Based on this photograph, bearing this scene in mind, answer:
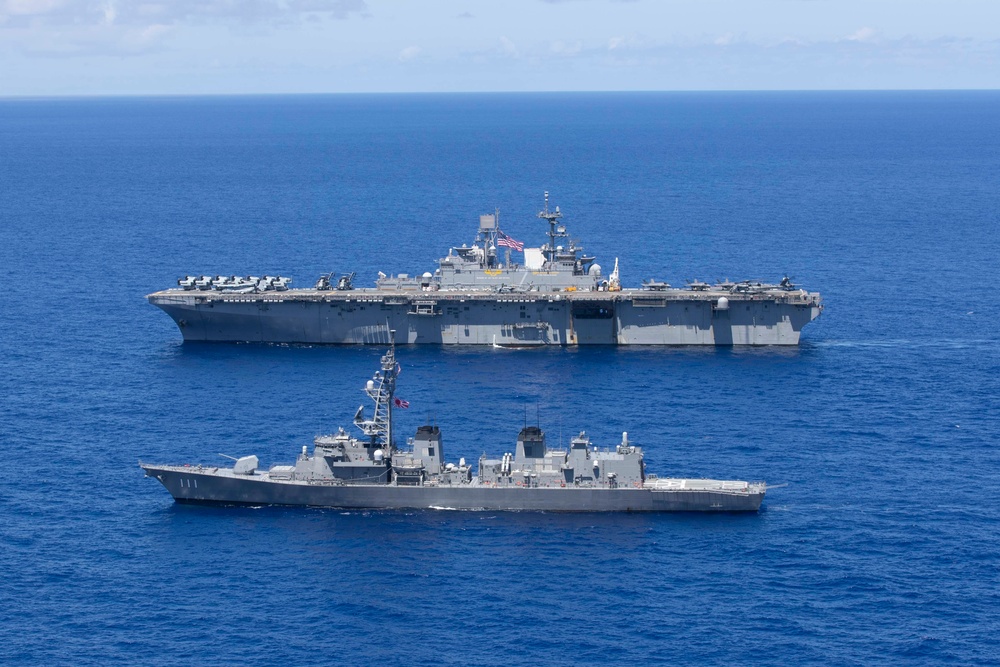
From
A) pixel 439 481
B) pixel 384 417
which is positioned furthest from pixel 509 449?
pixel 384 417

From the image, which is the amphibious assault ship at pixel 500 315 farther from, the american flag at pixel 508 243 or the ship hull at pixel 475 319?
→ the american flag at pixel 508 243

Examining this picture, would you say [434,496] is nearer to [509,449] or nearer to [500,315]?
[509,449]

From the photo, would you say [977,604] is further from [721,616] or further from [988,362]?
[988,362]

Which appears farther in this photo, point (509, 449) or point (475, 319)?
point (475, 319)

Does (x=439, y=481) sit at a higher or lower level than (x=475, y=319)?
lower

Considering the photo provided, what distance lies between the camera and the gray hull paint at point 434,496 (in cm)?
5353

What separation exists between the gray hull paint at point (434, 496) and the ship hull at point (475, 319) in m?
28.7

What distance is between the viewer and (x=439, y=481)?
5469 centimetres

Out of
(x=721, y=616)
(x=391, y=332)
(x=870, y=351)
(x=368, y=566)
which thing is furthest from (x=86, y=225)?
(x=721, y=616)

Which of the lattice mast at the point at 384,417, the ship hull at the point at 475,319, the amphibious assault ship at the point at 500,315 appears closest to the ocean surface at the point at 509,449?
the ship hull at the point at 475,319

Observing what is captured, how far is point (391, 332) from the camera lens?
8306cm

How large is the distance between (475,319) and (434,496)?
98.5 ft

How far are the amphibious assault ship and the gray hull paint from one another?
2872cm

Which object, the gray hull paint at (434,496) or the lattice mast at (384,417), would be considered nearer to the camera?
the gray hull paint at (434,496)
